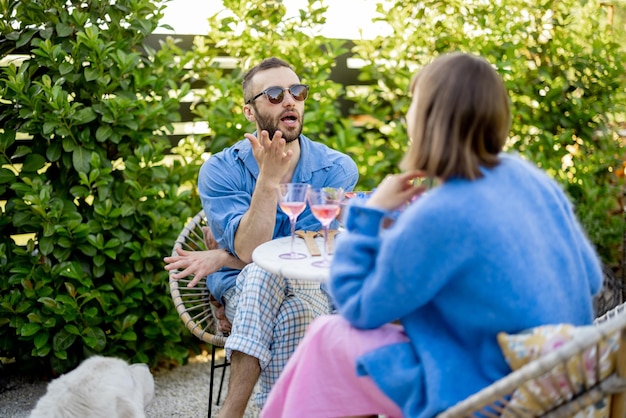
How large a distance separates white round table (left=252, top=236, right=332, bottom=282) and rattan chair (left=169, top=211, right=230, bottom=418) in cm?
51

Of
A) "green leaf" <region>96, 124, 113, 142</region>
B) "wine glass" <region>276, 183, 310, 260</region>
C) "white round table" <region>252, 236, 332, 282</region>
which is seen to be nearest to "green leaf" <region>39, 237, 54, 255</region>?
"green leaf" <region>96, 124, 113, 142</region>

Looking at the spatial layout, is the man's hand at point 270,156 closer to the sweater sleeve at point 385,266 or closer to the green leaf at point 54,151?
the sweater sleeve at point 385,266

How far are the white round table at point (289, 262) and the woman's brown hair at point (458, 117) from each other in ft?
1.69

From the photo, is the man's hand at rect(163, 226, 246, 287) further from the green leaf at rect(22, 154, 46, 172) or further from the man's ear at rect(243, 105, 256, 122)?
the green leaf at rect(22, 154, 46, 172)

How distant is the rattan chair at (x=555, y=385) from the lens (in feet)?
4.86

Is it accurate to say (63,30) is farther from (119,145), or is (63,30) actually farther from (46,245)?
(46,245)

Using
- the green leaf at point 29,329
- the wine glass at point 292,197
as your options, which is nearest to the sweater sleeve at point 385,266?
the wine glass at point 292,197

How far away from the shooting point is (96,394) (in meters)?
2.75

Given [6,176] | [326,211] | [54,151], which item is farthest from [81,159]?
[326,211]

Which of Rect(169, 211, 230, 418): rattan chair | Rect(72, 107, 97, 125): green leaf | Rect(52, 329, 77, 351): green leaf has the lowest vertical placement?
Rect(52, 329, 77, 351): green leaf

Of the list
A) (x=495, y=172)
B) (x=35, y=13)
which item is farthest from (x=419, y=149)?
(x=35, y=13)

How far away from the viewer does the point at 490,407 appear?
1646 mm

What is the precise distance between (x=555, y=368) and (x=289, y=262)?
2.90 feet

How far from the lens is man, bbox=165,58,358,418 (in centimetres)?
262
